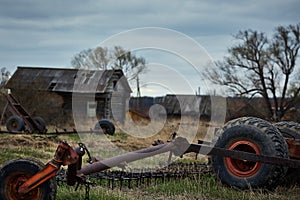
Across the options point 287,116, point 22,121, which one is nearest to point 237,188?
point 22,121

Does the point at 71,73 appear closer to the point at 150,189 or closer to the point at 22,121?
the point at 22,121

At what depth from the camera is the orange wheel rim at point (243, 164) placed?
5.85 meters

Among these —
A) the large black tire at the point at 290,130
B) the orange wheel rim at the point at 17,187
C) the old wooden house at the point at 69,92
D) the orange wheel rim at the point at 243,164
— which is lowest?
the orange wheel rim at the point at 17,187

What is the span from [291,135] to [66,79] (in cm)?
3348

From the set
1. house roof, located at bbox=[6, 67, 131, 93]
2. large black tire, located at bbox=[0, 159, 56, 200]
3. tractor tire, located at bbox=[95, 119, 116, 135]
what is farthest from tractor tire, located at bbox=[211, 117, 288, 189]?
house roof, located at bbox=[6, 67, 131, 93]

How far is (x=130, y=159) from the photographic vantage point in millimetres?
5254

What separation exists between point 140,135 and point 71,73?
23541 millimetres

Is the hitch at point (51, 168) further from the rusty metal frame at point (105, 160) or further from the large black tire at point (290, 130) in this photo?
the large black tire at point (290, 130)

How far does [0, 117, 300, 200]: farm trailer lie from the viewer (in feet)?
14.1

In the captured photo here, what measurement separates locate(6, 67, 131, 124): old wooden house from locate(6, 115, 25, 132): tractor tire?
8194 millimetres

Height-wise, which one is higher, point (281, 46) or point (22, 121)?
point (281, 46)

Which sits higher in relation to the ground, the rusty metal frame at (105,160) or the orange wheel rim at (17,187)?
the rusty metal frame at (105,160)

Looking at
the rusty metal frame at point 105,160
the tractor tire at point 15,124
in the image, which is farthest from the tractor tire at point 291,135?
the tractor tire at point 15,124

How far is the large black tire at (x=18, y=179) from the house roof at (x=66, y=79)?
2685 centimetres
